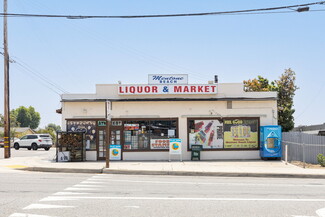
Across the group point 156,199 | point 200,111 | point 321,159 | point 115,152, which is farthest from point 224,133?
point 156,199

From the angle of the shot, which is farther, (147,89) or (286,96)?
(286,96)

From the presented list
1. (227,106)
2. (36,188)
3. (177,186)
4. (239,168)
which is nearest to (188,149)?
(227,106)

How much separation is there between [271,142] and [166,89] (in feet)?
21.3

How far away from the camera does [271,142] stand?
20875 millimetres

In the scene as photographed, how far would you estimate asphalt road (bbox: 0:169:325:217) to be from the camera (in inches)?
308

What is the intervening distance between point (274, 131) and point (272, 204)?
490 inches

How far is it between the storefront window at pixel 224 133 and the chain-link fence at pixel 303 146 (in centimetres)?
193

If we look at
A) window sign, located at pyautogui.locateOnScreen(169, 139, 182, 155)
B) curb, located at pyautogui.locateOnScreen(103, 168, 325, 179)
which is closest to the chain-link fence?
curb, located at pyautogui.locateOnScreen(103, 168, 325, 179)

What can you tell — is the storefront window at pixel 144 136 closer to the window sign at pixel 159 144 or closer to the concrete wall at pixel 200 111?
the window sign at pixel 159 144

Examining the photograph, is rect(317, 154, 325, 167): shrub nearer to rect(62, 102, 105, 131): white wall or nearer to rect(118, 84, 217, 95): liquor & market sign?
rect(118, 84, 217, 95): liquor & market sign

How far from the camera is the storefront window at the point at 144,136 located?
2150 centimetres

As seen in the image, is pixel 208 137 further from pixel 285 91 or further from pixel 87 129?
pixel 285 91

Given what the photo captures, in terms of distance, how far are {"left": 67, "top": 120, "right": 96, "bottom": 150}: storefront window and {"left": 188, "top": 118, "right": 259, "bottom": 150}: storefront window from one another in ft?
17.9

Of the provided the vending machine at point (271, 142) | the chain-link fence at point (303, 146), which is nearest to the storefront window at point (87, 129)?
the vending machine at point (271, 142)
